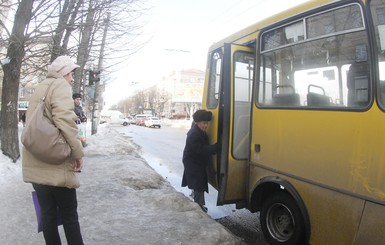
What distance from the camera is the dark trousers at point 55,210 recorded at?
3.05 meters

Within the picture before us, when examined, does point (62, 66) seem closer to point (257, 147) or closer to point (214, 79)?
point (257, 147)

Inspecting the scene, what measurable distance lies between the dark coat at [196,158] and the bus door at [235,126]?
47cm

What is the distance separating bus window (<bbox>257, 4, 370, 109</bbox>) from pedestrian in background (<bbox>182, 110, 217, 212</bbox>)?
1076 mm

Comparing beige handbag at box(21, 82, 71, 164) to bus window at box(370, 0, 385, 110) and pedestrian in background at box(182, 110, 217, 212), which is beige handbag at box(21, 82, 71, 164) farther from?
pedestrian in background at box(182, 110, 217, 212)

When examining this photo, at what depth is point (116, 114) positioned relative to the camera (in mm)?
65438

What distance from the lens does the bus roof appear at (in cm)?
398

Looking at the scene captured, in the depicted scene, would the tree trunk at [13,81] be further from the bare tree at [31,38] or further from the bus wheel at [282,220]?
the bus wheel at [282,220]

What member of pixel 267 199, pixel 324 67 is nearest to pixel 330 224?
pixel 267 199

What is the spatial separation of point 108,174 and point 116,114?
58239 mm

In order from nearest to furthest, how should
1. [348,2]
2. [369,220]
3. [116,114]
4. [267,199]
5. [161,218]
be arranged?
[369,220] < [348,2] < [267,199] < [161,218] < [116,114]

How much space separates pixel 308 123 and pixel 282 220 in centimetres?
132

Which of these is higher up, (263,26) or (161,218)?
(263,26)

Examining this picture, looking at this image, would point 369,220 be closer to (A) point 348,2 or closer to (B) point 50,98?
(A) point 348,2

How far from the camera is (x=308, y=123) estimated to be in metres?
3.88
